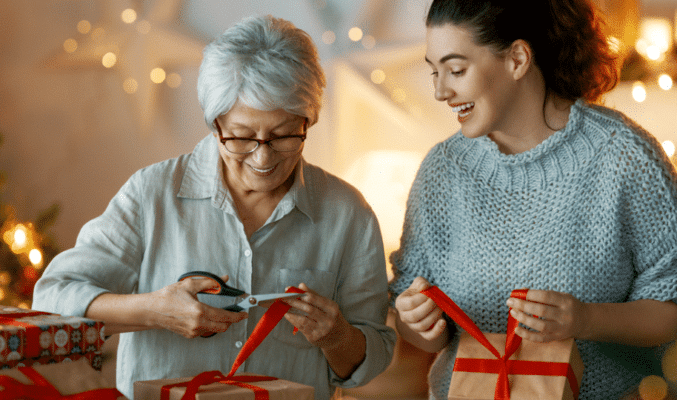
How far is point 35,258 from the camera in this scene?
265cm

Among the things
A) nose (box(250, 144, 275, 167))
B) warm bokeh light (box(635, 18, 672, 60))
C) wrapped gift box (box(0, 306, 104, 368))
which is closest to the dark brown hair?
nose (box(250, 144, 275, 167))

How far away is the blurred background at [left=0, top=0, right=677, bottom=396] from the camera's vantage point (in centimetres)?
289

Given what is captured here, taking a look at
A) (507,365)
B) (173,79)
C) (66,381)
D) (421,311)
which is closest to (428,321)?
(421,311)

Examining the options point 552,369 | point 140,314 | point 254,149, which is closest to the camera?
point 552,369

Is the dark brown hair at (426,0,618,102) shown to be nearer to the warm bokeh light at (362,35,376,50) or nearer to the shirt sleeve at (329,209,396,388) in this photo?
the shirt sleeve at (329,209,396,388)

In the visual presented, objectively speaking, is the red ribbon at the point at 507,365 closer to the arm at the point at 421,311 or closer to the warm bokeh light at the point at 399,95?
the arm at the point at 421,311

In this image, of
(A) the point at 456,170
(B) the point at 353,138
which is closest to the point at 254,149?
(A) the point at 456,170

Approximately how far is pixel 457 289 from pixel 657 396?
0.45m

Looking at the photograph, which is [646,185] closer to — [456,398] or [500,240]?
[500,240]

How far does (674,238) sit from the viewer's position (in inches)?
50.5

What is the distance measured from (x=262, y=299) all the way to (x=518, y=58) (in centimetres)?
72

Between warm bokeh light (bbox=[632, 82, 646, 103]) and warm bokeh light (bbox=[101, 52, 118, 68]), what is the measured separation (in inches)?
88.2

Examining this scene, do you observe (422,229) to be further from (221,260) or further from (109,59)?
(109,59)

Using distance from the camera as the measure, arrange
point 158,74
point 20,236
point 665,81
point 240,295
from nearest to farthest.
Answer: point 240,295, point 665,81, point 20,236, point 158,74
